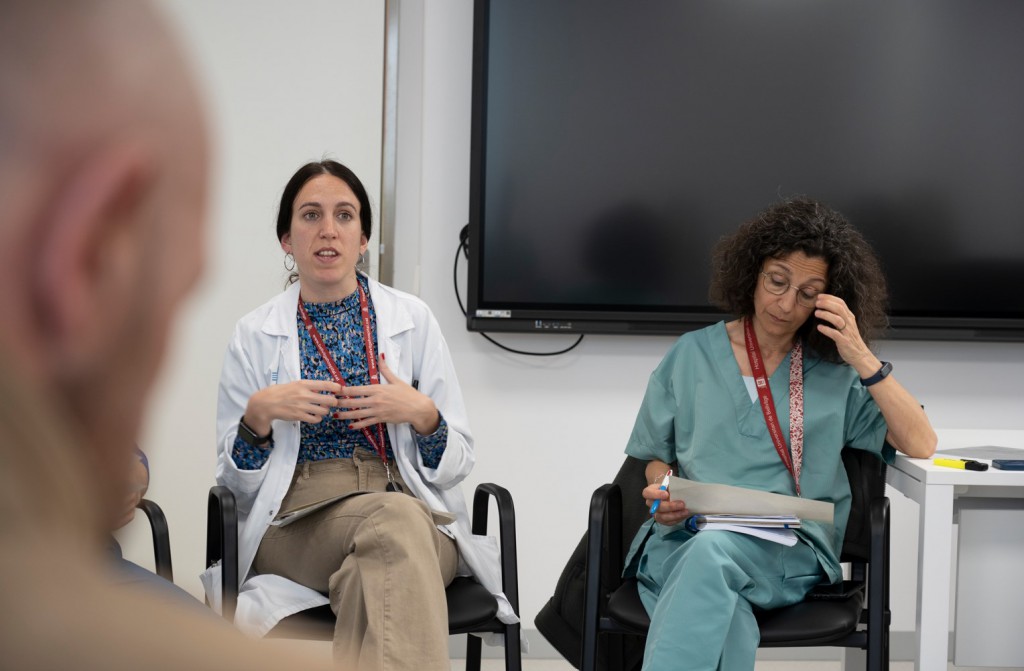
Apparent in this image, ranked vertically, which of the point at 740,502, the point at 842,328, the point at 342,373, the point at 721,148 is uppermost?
the point at 721,148

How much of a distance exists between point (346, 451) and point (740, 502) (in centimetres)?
93

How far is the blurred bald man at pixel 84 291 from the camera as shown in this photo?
0.93 feet

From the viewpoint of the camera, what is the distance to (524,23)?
3.31 meters

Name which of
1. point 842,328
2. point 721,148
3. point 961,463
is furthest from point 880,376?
point 721,148

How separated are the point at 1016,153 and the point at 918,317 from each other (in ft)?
2.10

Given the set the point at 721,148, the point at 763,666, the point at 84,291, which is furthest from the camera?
the point at 763,666

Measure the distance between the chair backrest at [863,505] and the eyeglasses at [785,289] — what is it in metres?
0.41

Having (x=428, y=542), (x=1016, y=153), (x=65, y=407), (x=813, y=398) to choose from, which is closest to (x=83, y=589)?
(x=65, y=407)

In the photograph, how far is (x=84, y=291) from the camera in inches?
11.5

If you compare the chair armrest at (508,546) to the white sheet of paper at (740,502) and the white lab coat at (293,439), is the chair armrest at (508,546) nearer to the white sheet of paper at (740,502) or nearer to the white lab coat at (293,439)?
the white lab coat at (293,439)

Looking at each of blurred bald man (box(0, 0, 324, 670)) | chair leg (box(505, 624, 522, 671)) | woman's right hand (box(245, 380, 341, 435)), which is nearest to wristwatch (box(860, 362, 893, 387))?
chair leg (box(505, 624, 522, 671))

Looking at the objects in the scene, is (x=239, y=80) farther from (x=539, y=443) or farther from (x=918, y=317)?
(x=918, y=317)

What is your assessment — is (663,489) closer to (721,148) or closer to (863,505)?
(863,505)

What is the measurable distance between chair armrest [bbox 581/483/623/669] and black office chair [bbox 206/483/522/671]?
161 mm
